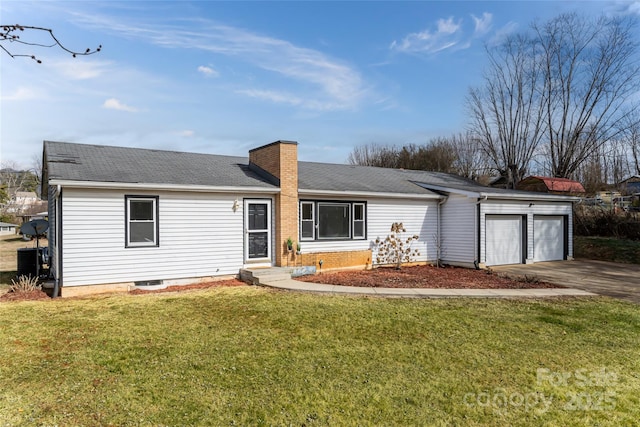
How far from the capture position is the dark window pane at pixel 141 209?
9.44 m

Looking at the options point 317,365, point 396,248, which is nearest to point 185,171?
point 396,248

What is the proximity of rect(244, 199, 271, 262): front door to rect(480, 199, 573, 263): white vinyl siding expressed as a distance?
7408mm

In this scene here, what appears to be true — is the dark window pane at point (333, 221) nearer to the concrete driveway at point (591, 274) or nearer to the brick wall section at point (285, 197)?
the brick wall section at point (285, 197)

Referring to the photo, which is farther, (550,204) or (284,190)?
(550,204)

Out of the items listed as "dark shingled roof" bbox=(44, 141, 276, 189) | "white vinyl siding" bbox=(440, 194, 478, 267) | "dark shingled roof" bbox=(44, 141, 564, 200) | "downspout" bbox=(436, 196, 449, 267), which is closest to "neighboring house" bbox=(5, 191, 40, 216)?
"dark shingled roof" bbox=(44, 141, 276, 189)

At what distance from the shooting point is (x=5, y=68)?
3.96 metres

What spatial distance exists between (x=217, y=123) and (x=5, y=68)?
41.1 ft

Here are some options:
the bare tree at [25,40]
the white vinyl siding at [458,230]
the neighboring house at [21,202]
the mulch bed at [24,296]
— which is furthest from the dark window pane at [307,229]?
the neighboring house at [21,202]

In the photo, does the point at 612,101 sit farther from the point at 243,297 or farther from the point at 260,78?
the point at 243,297

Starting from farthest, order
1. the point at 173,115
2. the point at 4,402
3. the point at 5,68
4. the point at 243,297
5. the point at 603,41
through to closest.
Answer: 1. the point at 603,41
2. the point at 173,115
3. the point at 243,297
4. the point at 5,68
5. the point at 4,402

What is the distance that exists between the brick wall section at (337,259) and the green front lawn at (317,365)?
13.1ft

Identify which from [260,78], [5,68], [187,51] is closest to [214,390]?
[5,68]

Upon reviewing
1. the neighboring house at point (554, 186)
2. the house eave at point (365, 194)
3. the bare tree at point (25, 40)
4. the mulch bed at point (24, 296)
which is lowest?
the mulch bed at point (24, 296)

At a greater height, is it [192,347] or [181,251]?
[181,251]
